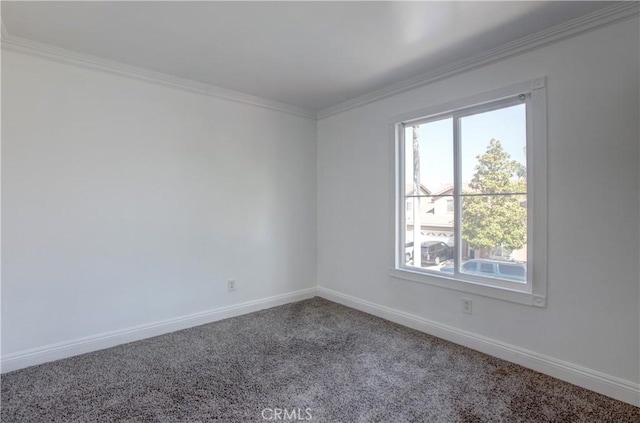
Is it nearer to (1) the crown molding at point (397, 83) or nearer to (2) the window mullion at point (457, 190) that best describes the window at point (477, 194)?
(2) the window mullion at point (457, 190)

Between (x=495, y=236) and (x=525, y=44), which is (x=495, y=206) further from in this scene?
(x=525, y=44)

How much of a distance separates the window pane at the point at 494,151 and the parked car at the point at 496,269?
58 cm

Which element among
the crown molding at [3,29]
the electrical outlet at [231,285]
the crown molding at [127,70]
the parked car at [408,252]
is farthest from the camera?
the electrical outlet at [231,285]

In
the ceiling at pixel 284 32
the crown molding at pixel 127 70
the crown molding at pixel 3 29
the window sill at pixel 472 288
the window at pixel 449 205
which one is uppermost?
the ceiling at pixel 284 32

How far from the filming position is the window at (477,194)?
7.75 ft

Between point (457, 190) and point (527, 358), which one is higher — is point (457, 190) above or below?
above

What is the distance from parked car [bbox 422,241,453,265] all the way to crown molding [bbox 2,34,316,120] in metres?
2.25

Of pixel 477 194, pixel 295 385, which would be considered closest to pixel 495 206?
pixel 477 194

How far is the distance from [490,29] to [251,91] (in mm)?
2254

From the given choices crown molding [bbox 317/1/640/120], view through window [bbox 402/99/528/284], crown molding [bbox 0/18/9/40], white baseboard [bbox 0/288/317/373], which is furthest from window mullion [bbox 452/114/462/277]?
crown molding [bbox 0/18/9/40]

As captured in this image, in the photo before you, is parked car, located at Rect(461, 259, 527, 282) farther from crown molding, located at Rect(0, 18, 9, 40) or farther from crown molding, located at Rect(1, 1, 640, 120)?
crown molding, located at Rect(0, 18, 9, 40)

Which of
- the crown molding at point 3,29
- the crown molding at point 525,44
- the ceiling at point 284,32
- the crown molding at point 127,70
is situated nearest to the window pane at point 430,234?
the crown molding at point 525,44

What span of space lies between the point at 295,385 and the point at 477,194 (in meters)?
2.06

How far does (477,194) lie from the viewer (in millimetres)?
2730
